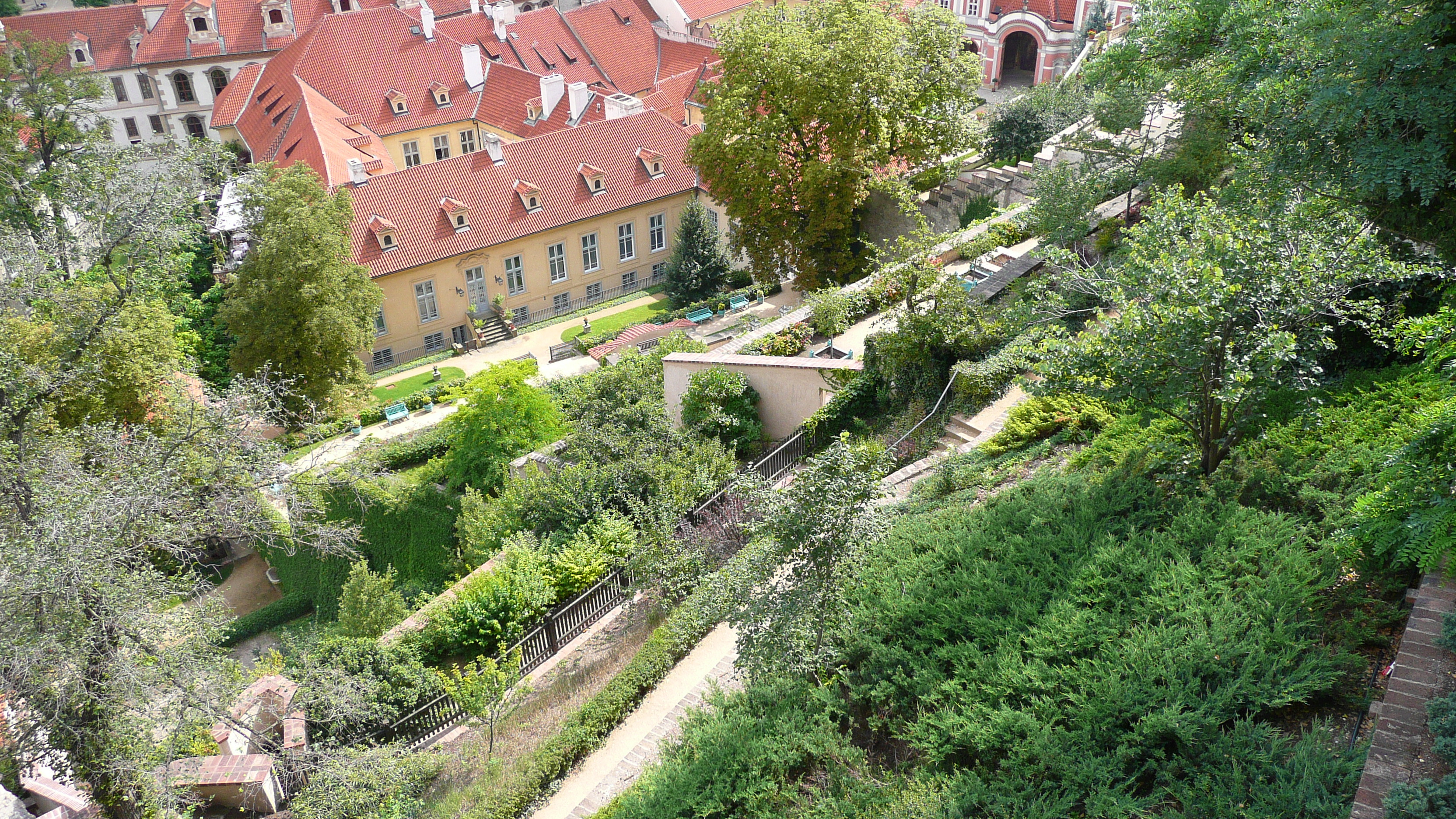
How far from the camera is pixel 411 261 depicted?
31156mm

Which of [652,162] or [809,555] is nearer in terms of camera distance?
[809,555]

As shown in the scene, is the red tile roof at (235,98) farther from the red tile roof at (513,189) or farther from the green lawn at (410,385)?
the green lawn at (410,385)

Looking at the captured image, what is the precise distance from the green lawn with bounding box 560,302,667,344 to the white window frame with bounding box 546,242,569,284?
2.09m

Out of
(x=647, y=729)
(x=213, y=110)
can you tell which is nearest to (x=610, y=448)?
(x=647, y=729)

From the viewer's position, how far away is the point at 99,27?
51.1 meters

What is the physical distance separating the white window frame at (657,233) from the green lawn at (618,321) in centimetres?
297

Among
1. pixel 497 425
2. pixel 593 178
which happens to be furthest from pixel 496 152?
pixel 497 425

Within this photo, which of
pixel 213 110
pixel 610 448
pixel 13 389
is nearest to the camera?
pixel 13 389

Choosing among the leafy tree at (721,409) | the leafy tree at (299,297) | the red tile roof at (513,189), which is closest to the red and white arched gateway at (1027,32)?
the red tile roof at (513,189)

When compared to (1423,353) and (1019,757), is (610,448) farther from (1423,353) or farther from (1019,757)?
(1423,353)

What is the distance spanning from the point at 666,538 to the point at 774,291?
1868cm

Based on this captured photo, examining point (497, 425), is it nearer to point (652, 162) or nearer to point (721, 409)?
point (721, 409)

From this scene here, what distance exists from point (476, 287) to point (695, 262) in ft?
25.9

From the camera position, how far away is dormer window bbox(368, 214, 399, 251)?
30.6 metres
